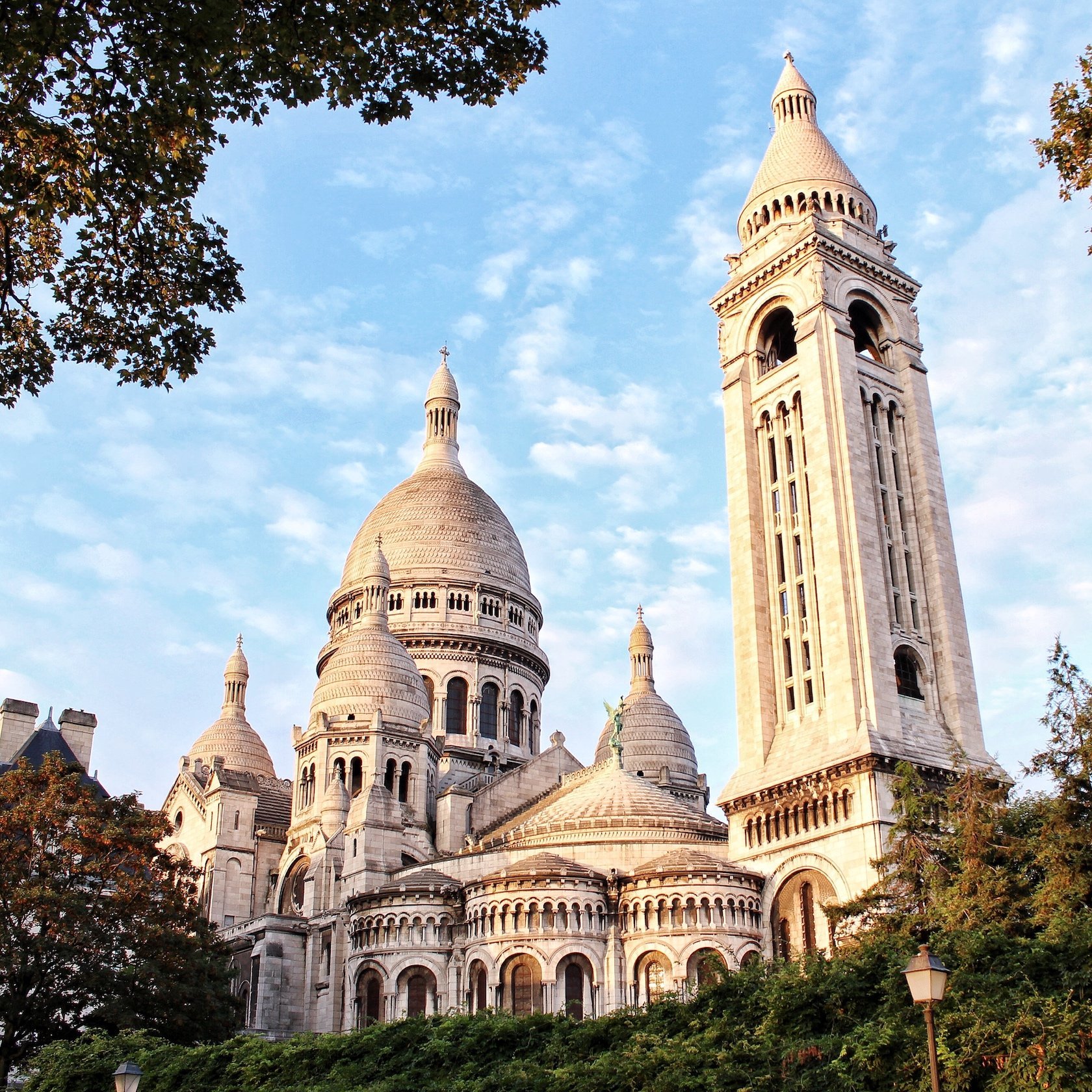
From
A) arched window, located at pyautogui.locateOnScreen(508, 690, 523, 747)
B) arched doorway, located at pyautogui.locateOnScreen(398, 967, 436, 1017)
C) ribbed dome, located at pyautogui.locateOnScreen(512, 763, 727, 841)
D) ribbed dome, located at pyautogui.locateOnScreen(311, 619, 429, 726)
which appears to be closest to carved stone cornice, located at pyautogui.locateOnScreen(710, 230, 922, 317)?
ribbed dome, located at pyautogui.locateOnScreen(512, 763, 727, 841)

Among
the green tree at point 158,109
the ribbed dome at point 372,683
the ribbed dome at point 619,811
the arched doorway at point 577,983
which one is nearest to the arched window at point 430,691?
the ribbed dome at point 372,683

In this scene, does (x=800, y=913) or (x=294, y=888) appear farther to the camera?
(x=294, y=888)

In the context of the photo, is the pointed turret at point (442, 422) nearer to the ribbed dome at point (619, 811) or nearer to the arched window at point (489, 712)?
the arched window at point (489, 712)

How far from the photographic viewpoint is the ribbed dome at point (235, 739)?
72.6 m

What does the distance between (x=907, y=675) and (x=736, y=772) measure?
7407 mm

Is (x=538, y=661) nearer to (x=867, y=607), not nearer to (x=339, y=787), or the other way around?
(x=339, y=787)

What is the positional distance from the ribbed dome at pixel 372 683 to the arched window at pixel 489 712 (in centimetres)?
776

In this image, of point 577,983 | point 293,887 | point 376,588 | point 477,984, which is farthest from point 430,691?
point 577,983

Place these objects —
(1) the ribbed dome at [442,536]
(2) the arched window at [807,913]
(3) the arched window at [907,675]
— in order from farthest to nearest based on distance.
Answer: (1) the ribbed dome at [442,536] < (3) the arched window at [907,675] < (2) the arched window at [807,913]

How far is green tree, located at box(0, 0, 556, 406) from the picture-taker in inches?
543

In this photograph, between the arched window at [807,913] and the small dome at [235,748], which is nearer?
the arched window at [807,913]

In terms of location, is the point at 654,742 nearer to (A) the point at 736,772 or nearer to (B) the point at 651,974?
(A) the point at 736,772

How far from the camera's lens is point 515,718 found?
245 feet

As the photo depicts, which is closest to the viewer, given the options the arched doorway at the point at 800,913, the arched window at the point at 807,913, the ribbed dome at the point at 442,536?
the arched doorway at the point at 800,913
